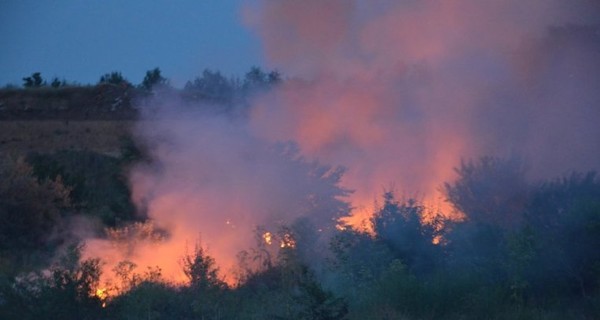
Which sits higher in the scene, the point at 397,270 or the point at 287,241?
the point at 287,241

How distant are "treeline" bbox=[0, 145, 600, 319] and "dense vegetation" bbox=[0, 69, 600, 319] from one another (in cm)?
2

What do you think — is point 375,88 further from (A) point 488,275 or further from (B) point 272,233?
(A) point 488,275

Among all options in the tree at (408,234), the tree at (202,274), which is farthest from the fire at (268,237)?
the tree at (202,274)

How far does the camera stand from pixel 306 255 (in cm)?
1697

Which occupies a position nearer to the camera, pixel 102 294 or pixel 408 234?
pixel 102 294

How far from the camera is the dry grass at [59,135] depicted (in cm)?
3850

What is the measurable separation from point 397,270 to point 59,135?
2947cm

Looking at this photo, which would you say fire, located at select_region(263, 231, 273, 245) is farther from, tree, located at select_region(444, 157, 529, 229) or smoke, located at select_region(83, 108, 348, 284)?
tree, located at select_region(444, 157, 529, 229)

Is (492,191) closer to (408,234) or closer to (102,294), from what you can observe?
(408,234)

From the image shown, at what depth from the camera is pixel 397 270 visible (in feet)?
46.3

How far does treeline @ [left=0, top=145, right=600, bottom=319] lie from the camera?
13383 millimetres

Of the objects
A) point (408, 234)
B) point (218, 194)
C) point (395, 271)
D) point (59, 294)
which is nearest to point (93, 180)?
point (218, 194)

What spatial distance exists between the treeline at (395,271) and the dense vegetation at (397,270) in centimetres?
2

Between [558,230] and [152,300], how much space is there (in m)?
7.30
